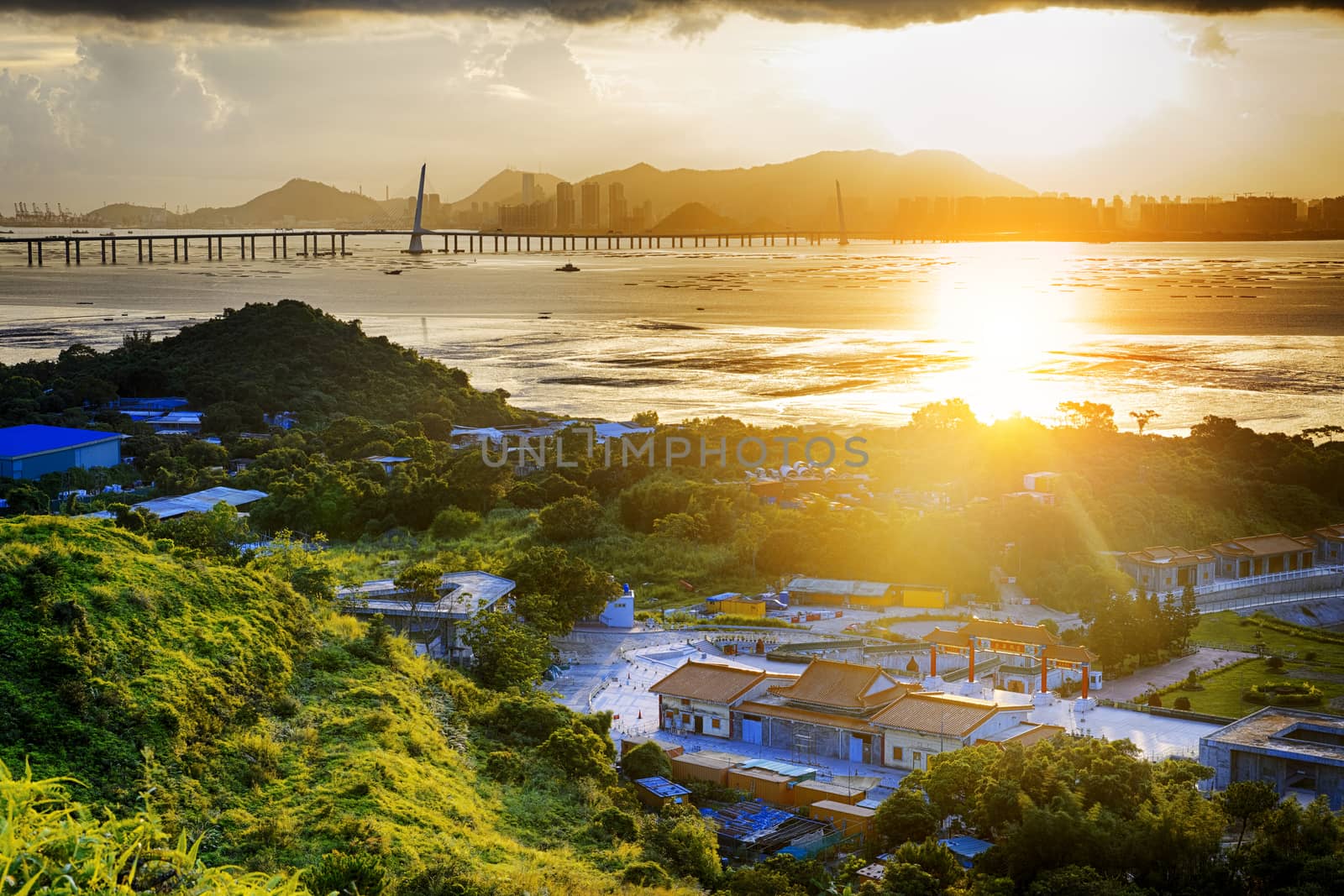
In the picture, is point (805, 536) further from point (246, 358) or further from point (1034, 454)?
point (246, 358)

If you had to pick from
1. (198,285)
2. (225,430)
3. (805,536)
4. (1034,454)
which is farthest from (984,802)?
(198,285)

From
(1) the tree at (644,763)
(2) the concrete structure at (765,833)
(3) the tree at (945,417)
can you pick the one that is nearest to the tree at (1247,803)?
(2) the concrete structure at (765,833)

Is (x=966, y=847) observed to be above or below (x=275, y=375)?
below

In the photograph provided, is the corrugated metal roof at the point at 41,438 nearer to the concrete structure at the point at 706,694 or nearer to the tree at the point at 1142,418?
the concrete structure at the point at 706,694

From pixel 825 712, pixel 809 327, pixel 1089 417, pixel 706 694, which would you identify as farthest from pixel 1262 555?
pixel 809 327

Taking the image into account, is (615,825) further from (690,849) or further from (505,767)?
(505,767)

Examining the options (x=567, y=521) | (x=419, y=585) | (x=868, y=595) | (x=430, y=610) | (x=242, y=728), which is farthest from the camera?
(x=567, y=521)

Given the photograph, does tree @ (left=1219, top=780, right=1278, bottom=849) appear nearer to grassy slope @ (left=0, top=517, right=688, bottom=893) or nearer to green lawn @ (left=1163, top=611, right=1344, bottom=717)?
grassy slope @ (left=0, top=517, right=688, bottom=893)
